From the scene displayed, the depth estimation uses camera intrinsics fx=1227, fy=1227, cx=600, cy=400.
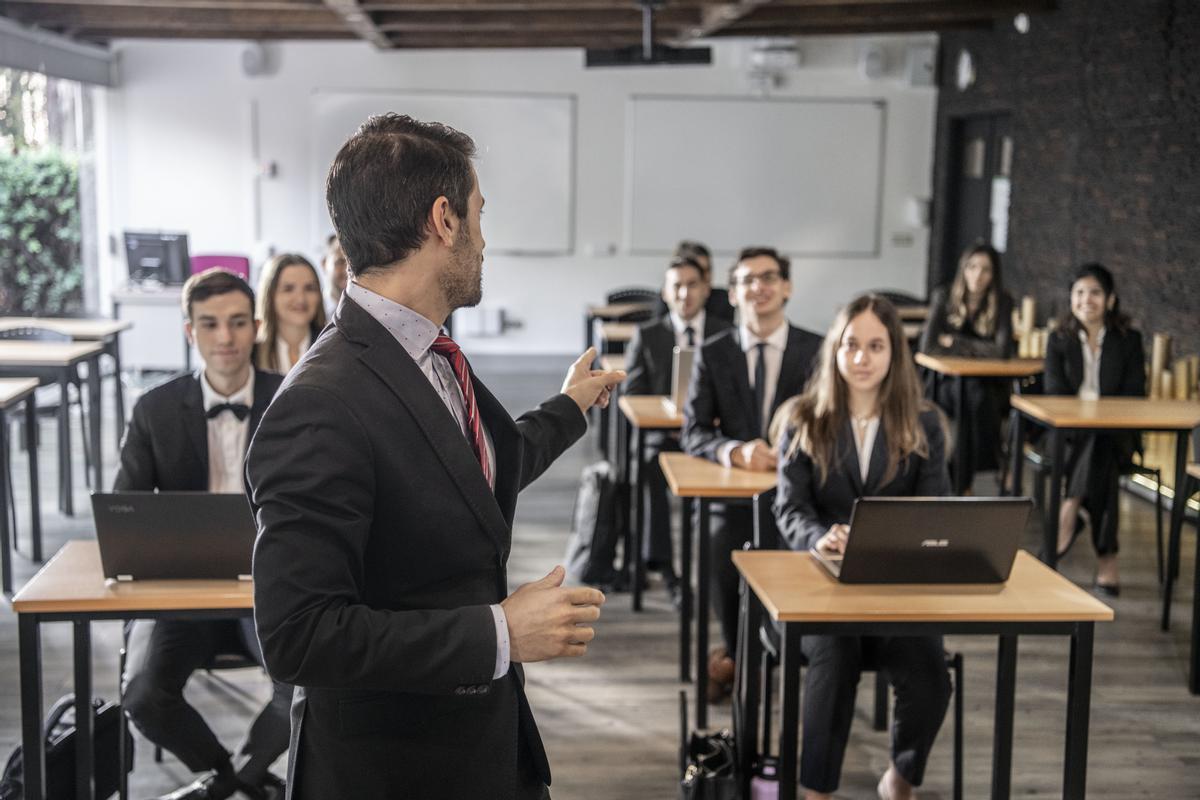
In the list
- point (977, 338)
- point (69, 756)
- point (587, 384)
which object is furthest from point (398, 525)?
point (977, 338)

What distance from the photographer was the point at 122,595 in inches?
103

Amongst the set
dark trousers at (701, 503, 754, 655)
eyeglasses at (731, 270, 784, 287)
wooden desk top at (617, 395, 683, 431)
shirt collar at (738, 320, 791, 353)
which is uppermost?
eyeglasses at (731, 270, 784, 287)

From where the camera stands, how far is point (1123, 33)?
24.3ft

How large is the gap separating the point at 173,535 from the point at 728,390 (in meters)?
2.25

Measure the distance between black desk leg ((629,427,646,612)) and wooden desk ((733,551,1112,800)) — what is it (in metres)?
1.82

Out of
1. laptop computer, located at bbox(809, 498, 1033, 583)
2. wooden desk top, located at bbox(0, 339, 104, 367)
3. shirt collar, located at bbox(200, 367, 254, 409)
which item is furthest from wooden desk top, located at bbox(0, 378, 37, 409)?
laptop computer, located at bbox(809, 498, 1033, 583)

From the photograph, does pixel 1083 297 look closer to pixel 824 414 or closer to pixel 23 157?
pixel 824 414

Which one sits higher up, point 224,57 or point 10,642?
point 224,57

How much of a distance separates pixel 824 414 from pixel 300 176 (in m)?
8.47

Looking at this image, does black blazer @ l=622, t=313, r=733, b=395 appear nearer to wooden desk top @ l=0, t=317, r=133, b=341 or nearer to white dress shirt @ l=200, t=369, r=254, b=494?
white dress shirt @ l=200, t=369, r=254, b=494

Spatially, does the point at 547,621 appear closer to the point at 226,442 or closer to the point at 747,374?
the point at 226,442

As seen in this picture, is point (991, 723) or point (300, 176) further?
point (300, 176)

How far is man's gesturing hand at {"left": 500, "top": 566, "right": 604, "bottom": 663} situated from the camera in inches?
57.8

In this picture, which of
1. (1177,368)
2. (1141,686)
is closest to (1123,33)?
(1177,368)
